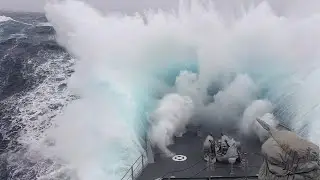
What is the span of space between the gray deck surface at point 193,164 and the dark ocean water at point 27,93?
6.62m

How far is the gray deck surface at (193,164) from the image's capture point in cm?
1557

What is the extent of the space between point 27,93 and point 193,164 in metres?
19.0

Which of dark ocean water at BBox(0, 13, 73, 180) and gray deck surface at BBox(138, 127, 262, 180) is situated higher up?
dark ocean water at BBox(0, 13, 73, 180)

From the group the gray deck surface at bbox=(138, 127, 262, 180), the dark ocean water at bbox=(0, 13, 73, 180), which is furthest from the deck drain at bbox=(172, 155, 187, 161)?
the dark ocean water at bbox=(0, 13, 73, 180)

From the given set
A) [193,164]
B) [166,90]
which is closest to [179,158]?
[193,164]

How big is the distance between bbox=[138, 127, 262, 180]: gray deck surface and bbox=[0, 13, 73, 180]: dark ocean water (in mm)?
6623

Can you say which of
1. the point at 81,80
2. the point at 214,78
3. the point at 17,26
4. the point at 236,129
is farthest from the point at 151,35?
the point at 17,26

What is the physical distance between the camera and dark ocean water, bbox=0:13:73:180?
21781 mm

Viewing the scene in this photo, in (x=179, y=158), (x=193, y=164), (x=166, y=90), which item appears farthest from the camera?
(x=166, y=90)

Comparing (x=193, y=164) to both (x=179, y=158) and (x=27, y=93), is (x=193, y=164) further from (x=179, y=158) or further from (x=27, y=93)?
(x=27, y=93)

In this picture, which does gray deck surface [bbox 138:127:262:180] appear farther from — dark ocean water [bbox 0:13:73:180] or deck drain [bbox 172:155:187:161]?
dark ocean water [bbox 0:13:73:180]

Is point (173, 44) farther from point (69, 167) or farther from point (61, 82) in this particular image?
point (69, 167)

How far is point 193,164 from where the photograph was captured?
54.2ft

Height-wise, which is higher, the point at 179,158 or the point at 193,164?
the point at 179,158
